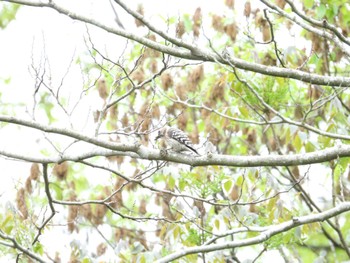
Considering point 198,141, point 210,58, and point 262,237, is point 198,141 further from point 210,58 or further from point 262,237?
point 262,237

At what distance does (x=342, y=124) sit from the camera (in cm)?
1109

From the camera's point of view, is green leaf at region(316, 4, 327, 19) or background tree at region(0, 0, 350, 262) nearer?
background tree at region(0, 0, 350, 262)

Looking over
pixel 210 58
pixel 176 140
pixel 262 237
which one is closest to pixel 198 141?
pixel 176 140

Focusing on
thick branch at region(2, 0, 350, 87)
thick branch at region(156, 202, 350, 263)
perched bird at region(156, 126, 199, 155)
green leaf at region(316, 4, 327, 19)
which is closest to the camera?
thick branch at region(156, 202, 350, 263)

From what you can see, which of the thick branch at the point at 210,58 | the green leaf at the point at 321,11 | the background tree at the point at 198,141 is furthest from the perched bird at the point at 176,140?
the green leaf at the point at 321,11

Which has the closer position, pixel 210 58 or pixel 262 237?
pixel 262 237

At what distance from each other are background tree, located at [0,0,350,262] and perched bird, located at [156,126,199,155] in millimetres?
188

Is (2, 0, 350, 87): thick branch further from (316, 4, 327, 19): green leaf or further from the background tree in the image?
(316, 4, 327, 19): green leaf

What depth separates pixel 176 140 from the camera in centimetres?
855

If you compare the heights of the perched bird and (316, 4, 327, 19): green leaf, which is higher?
(316, 4, 327, 19): green leaf

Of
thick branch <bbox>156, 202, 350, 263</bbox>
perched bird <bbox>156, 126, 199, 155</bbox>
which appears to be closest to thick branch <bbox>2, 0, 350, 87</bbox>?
→ perched bird <bbox>156, 126, 199, 155</bbox>

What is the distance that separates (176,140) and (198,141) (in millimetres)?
2543

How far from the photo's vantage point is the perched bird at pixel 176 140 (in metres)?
8.17

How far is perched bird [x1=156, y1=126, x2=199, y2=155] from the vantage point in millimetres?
8172
